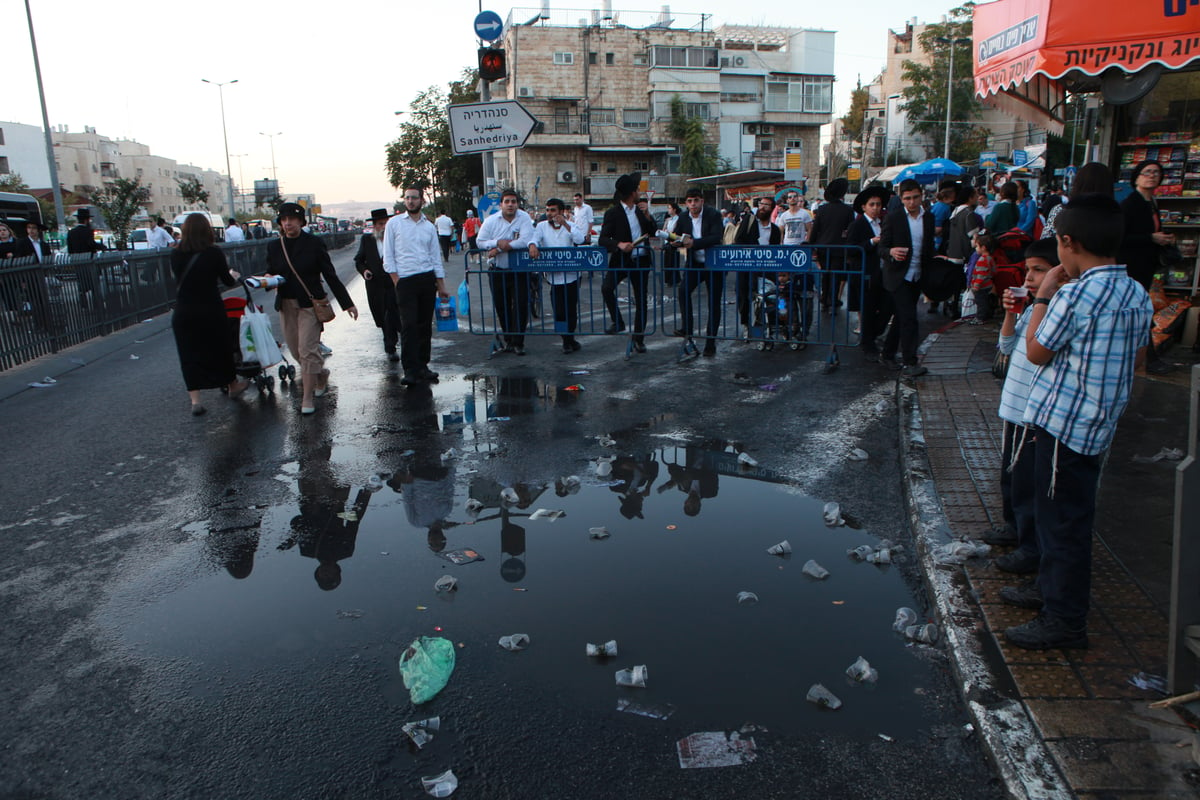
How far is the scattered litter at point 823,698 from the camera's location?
3.16 m

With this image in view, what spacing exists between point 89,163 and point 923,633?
5845 inches

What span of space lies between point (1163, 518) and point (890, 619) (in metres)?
2.11

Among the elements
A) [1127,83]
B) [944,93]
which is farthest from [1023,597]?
[944,93]

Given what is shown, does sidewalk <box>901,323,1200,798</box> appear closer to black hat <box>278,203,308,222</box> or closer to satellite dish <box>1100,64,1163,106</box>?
satellite dish <box>1100,64,1163,106</box>

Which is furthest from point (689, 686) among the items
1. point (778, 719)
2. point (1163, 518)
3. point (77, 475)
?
point (77, 475)

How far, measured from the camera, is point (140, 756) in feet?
9.80

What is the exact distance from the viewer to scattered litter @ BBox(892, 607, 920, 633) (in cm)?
373

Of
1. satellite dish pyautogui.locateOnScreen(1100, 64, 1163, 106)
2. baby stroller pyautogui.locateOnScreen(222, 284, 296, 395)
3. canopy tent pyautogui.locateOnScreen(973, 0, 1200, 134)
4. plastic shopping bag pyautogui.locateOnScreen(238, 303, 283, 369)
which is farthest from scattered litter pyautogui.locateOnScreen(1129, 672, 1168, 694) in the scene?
baby stroller pyautogui.locateOnScreen(222, 284, 296, 395)

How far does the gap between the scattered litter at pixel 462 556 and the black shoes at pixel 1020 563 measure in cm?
265

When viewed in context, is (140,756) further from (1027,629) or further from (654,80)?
(654,80)

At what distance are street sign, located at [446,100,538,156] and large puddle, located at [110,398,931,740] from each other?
6354mm

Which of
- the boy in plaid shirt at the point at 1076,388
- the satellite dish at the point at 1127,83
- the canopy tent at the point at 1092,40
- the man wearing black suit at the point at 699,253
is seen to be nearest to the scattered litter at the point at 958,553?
the boy in plaid shirt at the point at 1076,388

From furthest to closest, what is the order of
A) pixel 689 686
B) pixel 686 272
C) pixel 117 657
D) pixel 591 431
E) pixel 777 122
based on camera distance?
pixel 777 122
pixel 686 272
pixel 591 431
pixel 117 657
pixel 689 686

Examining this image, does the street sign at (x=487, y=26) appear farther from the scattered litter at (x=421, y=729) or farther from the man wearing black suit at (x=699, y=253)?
the scattered litter at (x=421, y=729)
